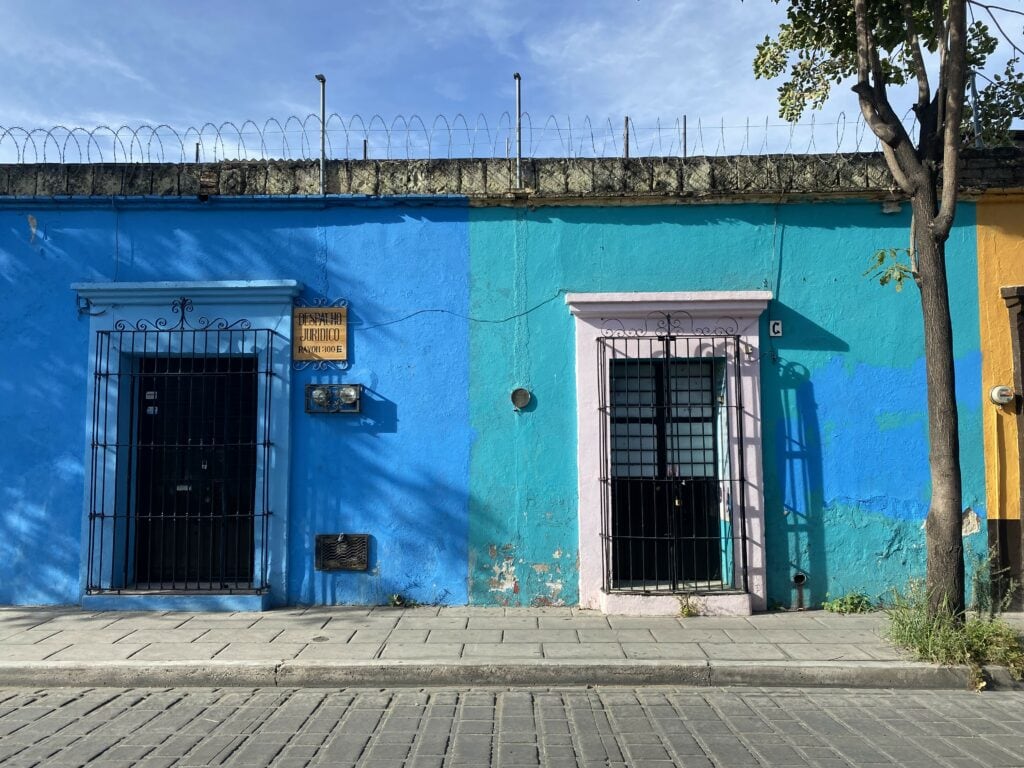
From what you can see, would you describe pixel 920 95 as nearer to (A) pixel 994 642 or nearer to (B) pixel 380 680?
(A) pixel 994 642

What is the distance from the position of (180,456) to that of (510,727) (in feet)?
15.1

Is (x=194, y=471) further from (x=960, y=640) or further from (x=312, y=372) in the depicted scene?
(x=960, y=640)

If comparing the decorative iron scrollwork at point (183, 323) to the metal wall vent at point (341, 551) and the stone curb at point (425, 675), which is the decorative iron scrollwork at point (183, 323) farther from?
the stone curb at point (425, 675)

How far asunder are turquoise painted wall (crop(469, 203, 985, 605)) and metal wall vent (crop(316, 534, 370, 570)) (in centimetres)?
101

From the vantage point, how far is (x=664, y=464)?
757 cm

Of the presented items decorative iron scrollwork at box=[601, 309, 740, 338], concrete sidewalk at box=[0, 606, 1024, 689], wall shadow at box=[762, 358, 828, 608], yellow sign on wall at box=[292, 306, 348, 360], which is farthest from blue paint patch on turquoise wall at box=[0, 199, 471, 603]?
wall shadow at box=[762, 358, 828, 608]

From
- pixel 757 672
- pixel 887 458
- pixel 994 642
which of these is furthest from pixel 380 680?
pixel 887 458

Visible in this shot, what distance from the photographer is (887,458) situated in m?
7.36

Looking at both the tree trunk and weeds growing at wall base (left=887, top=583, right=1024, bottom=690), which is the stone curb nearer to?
weeds growing at wall base (left=887, top=583, right=1024, bottom=690)

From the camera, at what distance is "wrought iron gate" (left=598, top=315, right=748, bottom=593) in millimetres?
7316

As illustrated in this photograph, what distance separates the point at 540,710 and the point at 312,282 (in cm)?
446

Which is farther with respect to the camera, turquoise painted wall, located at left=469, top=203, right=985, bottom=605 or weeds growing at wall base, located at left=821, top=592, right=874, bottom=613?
turquoise painted wall, located at left=469, top=203, right=985, bottom=605

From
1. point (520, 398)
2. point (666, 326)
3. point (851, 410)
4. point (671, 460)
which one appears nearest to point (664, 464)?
point (671, 460)

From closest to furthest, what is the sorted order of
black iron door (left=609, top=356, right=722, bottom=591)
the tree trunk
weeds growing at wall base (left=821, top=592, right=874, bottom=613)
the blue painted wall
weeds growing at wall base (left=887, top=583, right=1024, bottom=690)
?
1. weeds growing at wall base (left=887, top=583, right=1024, bottom=690)
2. the tree trunk
3. weeds growing at wall base (left=821, top=592, right=874, bottom=613)
4. the blue painted wall
5. black iron door (left=609, top=356, right=722, bottom=591)
